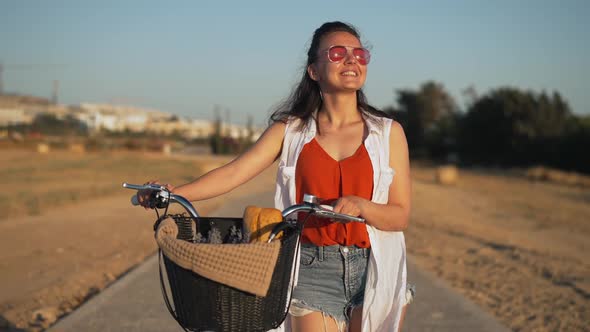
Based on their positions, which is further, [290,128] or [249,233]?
[290,128]

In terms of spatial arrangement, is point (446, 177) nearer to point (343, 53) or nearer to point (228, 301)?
point (343, 53)

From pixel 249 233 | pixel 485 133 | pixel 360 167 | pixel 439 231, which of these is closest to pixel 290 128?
pixel 360 167

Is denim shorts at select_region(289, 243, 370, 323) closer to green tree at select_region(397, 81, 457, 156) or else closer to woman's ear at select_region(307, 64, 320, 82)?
woman's ear at select_region(307, 64, 320, 82)

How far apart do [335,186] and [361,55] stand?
0.62 metres

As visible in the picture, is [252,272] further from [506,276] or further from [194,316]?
[506,276]

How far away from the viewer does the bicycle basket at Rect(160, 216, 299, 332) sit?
2457 mm

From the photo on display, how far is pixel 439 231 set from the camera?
569 inches

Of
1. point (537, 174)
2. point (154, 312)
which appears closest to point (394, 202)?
point (154, 312)

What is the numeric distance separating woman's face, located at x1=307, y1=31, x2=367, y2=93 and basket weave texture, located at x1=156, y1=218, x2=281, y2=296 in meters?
1.12

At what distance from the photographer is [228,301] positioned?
247cm

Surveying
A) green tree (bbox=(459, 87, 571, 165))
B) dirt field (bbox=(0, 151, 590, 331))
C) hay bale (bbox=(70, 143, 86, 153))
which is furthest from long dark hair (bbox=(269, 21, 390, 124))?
hay bale (bbox=(70, 143, 86, 153))

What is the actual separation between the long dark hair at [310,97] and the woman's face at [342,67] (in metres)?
0.05

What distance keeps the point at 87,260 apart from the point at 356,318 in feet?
25.4

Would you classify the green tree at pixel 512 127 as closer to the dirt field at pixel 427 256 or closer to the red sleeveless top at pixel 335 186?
the dirt field at pixel 427 256
